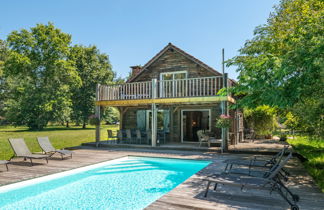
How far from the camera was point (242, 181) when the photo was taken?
4.39 meters

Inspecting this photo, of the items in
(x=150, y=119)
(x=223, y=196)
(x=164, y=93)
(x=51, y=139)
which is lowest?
(x=51, y=139)

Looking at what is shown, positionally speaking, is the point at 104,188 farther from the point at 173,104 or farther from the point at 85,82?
the point at 85,82

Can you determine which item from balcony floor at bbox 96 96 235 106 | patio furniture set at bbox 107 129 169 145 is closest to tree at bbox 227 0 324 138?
balcony floor at bbox 96 96 235 106

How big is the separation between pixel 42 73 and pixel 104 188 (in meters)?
27.0

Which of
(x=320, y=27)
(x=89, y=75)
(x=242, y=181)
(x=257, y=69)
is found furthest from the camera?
(x=89, y=75)

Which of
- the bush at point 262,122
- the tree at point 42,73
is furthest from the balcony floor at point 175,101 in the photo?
the tree at point 42,73

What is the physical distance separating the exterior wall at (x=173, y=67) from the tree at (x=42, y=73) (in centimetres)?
1647

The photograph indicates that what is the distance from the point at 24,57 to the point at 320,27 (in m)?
28.4

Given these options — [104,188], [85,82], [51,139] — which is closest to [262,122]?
[104,188]

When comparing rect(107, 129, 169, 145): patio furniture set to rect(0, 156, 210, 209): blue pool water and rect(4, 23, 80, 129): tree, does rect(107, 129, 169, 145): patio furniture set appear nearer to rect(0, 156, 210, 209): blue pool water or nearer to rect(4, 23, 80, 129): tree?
rect(0, 156, 210, 209): blue pool water

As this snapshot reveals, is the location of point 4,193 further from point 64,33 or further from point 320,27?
point 64,33

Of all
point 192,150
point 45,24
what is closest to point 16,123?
point 45,24

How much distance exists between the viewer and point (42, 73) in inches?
1133

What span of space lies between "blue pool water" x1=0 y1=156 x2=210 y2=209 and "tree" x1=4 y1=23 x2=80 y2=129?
22566 millimetres
